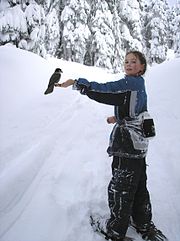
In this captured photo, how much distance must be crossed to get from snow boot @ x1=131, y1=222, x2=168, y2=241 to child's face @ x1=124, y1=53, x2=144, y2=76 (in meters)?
1.63

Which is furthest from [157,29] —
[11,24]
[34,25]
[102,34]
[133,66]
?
[133,66]

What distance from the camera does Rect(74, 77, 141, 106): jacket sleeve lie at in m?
2.93

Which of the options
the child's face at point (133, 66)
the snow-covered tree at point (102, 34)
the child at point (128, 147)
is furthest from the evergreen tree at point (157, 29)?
the child at point (128, 147)

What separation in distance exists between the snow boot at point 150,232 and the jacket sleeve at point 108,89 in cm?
143

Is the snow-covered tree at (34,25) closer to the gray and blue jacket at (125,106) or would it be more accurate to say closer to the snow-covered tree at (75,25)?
the snow-covered tree at (75,25)

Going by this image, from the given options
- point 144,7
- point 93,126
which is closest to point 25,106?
point 93,126

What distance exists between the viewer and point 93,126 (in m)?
7.34

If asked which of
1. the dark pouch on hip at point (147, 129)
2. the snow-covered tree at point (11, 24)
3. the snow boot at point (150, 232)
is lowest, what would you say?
the snow boot at point (150, 232)

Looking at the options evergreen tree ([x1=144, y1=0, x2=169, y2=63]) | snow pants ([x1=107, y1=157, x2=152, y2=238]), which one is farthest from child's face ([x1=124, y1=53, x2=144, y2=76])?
evergreen tree ([x1=144, y1=0, x2=169, y2=63])

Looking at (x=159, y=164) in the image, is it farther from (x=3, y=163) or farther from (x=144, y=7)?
(x=144, y=7)

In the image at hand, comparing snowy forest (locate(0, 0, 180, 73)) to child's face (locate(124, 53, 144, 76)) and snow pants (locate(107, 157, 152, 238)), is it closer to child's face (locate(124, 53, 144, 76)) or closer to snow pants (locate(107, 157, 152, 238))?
child's face (locate(124, 53, 144, 76))

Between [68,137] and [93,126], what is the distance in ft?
3.80

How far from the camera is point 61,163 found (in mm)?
5051

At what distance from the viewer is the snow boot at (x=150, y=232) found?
Result: 3.31 metres
